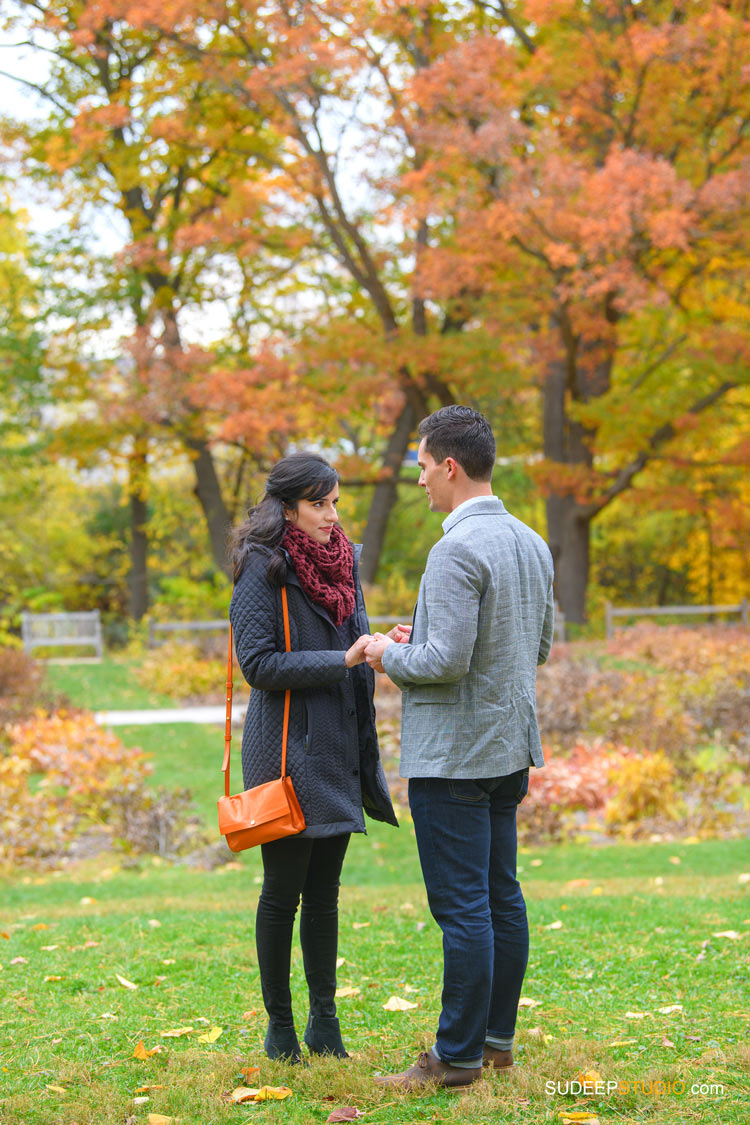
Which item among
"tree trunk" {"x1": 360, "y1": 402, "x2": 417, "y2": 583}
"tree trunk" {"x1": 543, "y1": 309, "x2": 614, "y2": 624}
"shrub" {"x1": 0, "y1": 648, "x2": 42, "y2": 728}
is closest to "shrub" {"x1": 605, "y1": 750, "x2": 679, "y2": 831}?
"shrub" {"x1": 0, "y1": 648, "x2": 42, "y2": 728}

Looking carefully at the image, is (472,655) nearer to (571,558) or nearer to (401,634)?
(401,634)

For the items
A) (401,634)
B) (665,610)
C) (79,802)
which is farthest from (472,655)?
(665,610)

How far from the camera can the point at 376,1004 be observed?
3.50 meters

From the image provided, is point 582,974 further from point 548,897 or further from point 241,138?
point 241,138

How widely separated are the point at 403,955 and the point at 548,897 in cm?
125

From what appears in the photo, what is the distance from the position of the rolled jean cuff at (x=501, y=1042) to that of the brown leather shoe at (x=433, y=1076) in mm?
146

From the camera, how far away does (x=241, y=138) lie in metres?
16.5

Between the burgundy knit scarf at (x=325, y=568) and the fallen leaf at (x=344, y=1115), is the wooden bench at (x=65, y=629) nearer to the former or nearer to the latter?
the burgundy knit scarf at (x=325, y=568)

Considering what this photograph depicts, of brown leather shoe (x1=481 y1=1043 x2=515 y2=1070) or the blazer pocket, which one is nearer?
the blazer pocket

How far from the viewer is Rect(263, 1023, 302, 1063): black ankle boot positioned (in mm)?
2881

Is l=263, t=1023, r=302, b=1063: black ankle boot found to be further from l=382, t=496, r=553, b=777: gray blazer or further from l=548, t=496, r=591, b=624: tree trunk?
l=548, t=496, r=591, b=624: tree trunk

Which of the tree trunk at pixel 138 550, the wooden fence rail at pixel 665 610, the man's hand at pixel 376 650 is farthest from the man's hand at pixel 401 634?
the tree trunk at pixel 138 550

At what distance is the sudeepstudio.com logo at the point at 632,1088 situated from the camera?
2613 millimetres

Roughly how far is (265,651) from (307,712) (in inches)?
7.9
